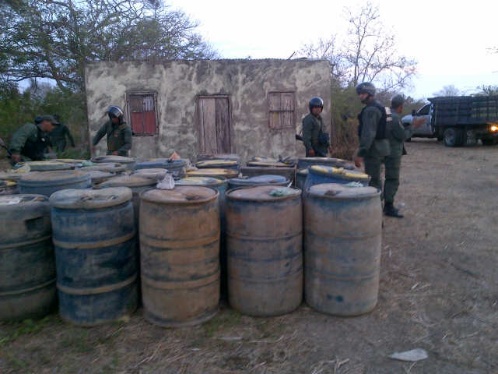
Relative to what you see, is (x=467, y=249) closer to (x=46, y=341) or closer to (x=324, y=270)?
(x=324, y=270)

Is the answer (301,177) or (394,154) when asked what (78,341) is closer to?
(301,177)

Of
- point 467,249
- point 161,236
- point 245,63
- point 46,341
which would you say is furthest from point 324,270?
point 245,63

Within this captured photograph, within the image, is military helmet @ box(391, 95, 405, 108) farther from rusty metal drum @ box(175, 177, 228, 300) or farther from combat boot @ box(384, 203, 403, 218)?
rusty metal drum @ box(175, 177, 228, 300)

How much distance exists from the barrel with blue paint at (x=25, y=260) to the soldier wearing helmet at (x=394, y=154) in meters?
4.78

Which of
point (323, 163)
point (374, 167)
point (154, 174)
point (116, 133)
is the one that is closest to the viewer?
point (154, 174)

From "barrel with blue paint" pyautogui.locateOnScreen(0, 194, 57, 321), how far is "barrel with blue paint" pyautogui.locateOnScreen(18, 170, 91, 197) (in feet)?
1.57

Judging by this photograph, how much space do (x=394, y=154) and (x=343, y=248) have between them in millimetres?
3554

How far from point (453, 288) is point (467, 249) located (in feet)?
4.40

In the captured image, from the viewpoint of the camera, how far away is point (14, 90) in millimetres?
17078

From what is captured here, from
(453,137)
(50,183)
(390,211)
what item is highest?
(453,137)

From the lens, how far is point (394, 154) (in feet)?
21.2

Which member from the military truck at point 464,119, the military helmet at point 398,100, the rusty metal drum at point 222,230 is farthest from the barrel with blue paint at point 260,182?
the military truck at point 464,119

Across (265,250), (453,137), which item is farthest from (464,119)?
(265,250)

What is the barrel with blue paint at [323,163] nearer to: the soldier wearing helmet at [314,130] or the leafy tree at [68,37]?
the soldier wearing helmet at [314,130]
